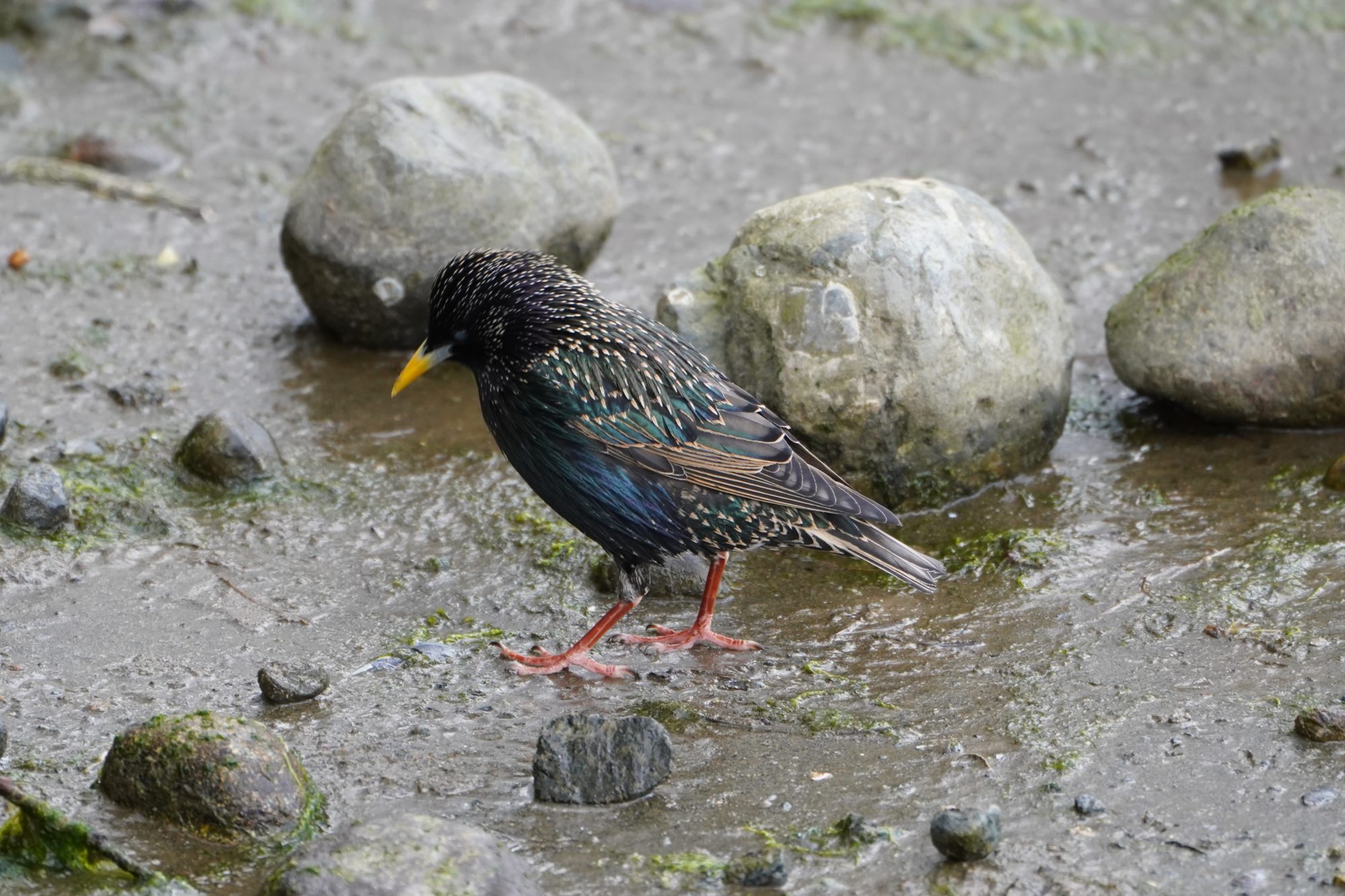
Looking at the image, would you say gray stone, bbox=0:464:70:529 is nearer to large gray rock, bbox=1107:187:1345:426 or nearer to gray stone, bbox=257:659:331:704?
gray stone, bbox=257:659:331:704

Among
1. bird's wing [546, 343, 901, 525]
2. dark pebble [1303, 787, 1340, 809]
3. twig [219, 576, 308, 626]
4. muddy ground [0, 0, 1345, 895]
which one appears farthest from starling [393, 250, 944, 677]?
dark pebble [1303, 787, 1340, 809]

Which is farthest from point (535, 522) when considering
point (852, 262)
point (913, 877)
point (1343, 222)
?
point (1343, 222)

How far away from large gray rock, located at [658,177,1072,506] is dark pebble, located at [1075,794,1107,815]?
195 cm

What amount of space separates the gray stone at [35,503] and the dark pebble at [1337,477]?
4661 millimetres

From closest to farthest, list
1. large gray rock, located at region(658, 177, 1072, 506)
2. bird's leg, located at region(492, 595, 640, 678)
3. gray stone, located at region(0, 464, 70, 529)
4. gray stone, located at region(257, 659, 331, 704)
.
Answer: gray stone, located at region(257, 659, 331, 704) → bird's leg, located at region(492, 595, 640, 678) → gray stone, located at region(0, 464, 70, 529) → large gray rock, located at region(658, 177, 1072, 506)

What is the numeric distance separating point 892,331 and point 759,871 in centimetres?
249

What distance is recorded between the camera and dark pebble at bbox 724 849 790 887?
344cm

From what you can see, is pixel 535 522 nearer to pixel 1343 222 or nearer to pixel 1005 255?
pixel 1005 255

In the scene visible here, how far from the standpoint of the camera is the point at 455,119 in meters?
6.64

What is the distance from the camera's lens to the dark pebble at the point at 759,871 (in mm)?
3438

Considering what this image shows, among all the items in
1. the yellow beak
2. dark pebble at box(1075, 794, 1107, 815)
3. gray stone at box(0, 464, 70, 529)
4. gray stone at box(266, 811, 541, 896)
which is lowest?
gray stone at box(0, 464, 70, 529)

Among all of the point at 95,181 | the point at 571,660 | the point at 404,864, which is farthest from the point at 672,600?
the point at 95,181

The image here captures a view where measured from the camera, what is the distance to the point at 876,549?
473cm

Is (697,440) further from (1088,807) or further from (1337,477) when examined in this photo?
(1337,477)
